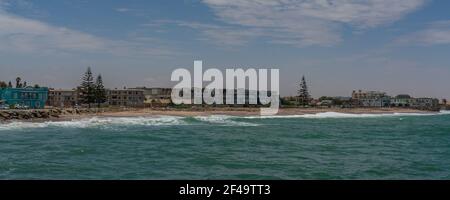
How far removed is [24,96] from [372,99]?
125530mm

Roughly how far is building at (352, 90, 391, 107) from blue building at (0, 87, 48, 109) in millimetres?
111582

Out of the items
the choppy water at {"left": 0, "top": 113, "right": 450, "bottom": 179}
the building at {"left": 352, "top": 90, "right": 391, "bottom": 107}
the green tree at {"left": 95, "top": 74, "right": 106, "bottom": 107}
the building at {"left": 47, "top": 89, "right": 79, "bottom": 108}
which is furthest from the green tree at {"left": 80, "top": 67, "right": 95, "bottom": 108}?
the building at {"left": 352, "top": 90, "right": 391, "bottom": 107}

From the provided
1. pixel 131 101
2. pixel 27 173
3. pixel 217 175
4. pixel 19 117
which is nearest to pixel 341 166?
pixel 217 175

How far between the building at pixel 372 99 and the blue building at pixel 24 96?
112 m

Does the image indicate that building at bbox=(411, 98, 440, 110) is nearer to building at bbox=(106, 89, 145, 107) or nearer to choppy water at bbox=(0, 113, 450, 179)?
building at bbox=(106, 89, 145, 107)

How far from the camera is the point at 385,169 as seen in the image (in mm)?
18734

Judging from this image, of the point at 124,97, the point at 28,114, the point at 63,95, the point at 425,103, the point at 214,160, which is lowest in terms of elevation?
the point at 214,160

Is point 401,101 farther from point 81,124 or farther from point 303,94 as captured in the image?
point 81,124

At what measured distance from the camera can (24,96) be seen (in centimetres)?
7762

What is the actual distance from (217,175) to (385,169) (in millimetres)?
6313

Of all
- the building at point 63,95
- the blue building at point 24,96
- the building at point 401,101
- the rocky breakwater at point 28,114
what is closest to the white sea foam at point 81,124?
the rocky breakwater at point 28,114

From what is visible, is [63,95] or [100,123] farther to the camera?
[63,95]

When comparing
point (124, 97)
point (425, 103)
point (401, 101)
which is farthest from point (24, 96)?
point (425, 103)

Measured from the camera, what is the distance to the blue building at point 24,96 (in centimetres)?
7638
